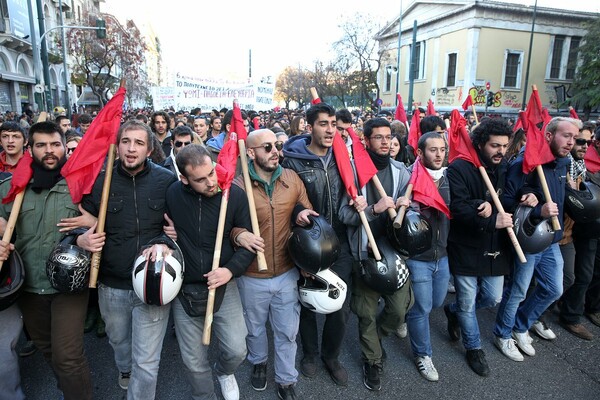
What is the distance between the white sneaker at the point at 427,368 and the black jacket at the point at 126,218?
8.40 feet

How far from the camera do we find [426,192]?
350 centimetres

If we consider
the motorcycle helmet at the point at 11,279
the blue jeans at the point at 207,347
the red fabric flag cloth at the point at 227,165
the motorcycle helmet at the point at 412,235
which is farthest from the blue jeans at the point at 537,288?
the motorcycle helmet at the point at 11,279

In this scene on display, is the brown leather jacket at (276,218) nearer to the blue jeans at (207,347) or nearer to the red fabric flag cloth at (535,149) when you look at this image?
the blue jeans at (207,347)

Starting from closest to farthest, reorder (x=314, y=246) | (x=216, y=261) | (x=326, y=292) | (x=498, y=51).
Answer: (x=216, y=261), (x=314, y=246), (x=326, y=292), (x=498, y=51)

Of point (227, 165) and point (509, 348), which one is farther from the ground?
point (227, 165)

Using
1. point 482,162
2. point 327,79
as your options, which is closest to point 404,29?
point 327,79

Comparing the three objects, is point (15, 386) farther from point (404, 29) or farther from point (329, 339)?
point (404, 29)

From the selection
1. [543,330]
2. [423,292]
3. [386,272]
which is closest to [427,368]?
[423,292]

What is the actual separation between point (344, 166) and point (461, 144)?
112cm

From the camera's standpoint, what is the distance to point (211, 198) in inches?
118

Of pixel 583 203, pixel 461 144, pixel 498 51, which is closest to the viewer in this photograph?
pixel 461 144

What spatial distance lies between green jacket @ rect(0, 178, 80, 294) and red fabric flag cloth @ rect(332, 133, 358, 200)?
2173 mm

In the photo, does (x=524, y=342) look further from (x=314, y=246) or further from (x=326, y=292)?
(x=314, y=246)

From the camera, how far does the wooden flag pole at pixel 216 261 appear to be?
9.15 feet
